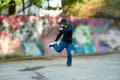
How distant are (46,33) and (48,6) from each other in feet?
14.1

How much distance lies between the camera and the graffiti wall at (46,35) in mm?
16328

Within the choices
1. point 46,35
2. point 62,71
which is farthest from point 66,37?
point 46,35

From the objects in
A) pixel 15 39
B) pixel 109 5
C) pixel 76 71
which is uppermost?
pixel 109 5

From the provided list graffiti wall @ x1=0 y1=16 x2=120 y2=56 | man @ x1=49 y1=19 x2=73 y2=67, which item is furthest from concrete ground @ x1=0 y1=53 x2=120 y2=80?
graffiti wall @ x1=0 y1=16 x2=120 y2=56

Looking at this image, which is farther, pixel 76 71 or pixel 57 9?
pixel 57 9

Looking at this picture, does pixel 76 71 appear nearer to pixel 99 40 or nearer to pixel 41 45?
pixel 41 45

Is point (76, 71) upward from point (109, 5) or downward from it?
downward

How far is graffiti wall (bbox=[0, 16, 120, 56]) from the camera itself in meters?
16.3

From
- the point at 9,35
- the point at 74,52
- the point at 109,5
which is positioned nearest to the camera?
the point at 9,35

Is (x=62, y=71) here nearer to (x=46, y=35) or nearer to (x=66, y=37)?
(x=66, y=37)

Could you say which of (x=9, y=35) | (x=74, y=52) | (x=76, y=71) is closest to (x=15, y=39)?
(x=9, y=35)

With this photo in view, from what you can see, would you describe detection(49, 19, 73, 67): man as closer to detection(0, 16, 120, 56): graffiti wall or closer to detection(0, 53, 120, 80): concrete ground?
detection(0, 53, 120, 80): concrete ground

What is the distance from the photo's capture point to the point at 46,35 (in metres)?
17.0

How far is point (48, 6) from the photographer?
21.0 metres
